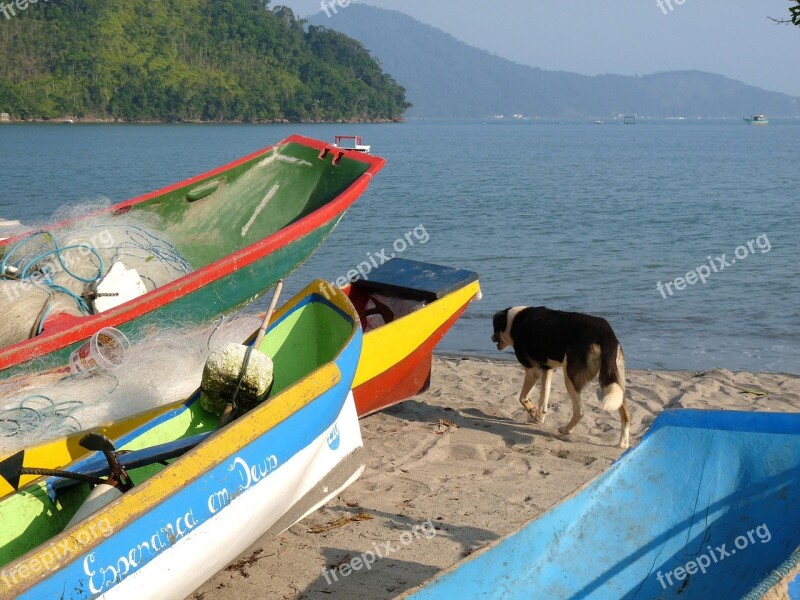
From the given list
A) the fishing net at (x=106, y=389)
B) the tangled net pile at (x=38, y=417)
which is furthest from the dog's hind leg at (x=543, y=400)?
the tangled net pile at (x=38, y=417)

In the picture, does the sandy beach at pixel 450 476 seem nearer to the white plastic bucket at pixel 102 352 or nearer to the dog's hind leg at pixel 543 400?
the dog's hind leg at pixel 543 400

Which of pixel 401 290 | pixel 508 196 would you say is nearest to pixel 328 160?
pixel 401 290

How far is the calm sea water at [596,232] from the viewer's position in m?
13.3

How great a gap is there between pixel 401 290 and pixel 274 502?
12.0 feet

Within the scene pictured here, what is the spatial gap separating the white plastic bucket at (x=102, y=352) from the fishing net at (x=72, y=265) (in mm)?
458

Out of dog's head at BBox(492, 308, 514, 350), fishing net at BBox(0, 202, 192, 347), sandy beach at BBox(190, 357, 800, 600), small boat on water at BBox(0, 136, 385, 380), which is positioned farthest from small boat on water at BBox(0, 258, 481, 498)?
fishing net at BBox(0, 202, 192, 347)

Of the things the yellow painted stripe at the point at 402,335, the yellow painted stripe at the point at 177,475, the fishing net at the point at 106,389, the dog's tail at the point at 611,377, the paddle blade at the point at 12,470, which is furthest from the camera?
the yellow painted stripe at the point at 402,335

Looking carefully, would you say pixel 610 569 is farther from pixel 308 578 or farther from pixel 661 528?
pixel 308 578

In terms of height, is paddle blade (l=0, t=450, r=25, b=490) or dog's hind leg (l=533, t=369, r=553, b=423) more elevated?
paddle blade (l=0, t=450, r=25, b=490)

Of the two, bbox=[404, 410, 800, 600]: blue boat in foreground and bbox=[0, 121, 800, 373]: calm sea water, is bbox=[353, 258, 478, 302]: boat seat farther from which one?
bbox=[404, 410, 800, 600]: blue boat in foreground

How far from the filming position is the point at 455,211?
29.5 m

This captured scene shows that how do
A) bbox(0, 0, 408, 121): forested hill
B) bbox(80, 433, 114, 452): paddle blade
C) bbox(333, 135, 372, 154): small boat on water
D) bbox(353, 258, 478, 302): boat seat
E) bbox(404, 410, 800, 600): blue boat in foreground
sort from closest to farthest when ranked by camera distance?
bbox(404, 410, 800, 600): blue boat in foreground
bbox(80, 433, 114, 452): paddle blade
bbox(353, 258, 478, 302): boat seat
bbox(333, 135, 372, 154): small boat on water
bbox(0, 0, 408, 121): forested hill

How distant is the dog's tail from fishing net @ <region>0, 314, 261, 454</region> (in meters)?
2.76

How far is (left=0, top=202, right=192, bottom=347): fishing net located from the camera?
8000 mm
